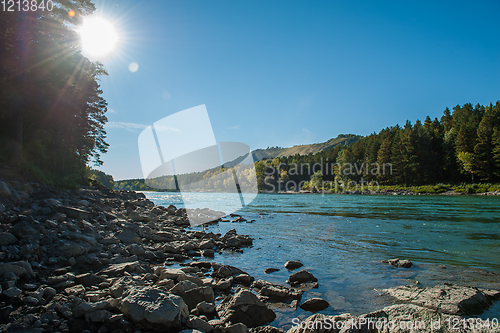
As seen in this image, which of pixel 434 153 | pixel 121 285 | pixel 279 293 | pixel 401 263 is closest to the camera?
pixel 121 285

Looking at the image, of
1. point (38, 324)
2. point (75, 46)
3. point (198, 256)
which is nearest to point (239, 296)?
point (38, 324)

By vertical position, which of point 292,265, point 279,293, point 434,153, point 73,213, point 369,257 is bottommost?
point 369,257

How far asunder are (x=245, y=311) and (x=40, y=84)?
2209cm

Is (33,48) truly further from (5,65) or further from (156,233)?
(156,233)

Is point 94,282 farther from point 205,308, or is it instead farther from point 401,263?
point 401,263

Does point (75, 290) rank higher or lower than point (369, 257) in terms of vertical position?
higher

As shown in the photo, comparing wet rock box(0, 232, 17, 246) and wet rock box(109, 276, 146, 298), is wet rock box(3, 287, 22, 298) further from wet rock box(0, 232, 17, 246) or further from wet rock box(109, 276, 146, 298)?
wet rock box(0, 232, 17, 246)

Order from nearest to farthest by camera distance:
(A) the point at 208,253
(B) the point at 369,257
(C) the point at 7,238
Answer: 1. (C) the point at 7,238
2. (B) the point at 369,257
3. (A) the point at 208,253

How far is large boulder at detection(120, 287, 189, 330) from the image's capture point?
390 centimetres

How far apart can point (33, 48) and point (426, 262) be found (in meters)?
25.3

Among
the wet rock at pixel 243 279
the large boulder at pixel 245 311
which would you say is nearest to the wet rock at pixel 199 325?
the large boulder at pixel 245 311

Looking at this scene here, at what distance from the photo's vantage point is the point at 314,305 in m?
5.45

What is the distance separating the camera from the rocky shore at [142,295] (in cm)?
397

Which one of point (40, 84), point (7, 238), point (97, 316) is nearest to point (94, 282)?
point (97, 316)
